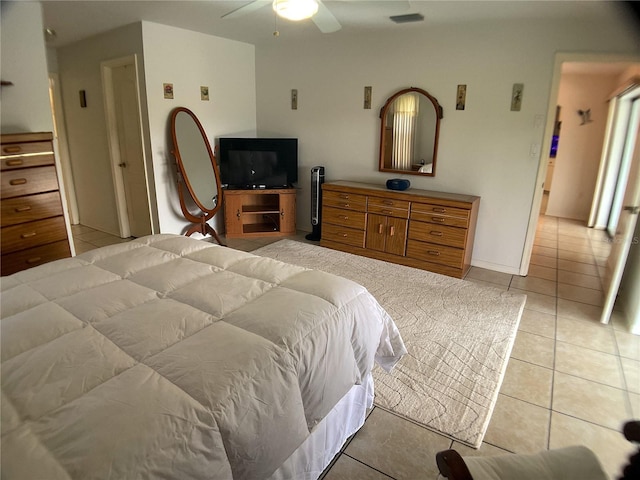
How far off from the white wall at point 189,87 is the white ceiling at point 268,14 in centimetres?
20

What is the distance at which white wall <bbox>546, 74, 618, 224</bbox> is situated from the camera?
6.18 metres

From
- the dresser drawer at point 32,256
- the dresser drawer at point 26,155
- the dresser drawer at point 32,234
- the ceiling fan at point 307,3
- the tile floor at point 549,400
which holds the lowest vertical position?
the tile floor at point 549,400

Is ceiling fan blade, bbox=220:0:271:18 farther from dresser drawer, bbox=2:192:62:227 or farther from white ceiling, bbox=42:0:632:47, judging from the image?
dresser drawer, bbox=2:192:62:227

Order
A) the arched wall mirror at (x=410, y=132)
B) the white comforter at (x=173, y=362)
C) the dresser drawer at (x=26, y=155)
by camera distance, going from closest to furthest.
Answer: the white comforter at (x=173, y=362)
the dresser drawer at (x=26, y=155)
the arched wall mirror at (x=410, y=132)

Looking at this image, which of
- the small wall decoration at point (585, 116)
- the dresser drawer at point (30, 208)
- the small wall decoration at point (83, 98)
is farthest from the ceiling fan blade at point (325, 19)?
the small wall decoration at point (585, 116)

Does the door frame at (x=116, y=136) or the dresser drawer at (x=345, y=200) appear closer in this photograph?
the door frame at (x=116, y=136)

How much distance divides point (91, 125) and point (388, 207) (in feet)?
12.4

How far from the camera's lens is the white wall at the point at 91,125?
4.37m

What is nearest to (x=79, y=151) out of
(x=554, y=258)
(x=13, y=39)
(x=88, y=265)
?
(x=13, y=39)

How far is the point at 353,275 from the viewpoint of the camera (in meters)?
3.84

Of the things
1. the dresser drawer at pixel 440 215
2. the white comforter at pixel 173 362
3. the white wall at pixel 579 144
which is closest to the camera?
the white comforter at pixel 173 362

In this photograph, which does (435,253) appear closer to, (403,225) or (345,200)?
(403,225)

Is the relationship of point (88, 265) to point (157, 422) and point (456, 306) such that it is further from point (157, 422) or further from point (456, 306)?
point (456, 306)

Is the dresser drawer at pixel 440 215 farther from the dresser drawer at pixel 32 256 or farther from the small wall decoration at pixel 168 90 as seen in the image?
the dresser drawer at pixel 32 256
